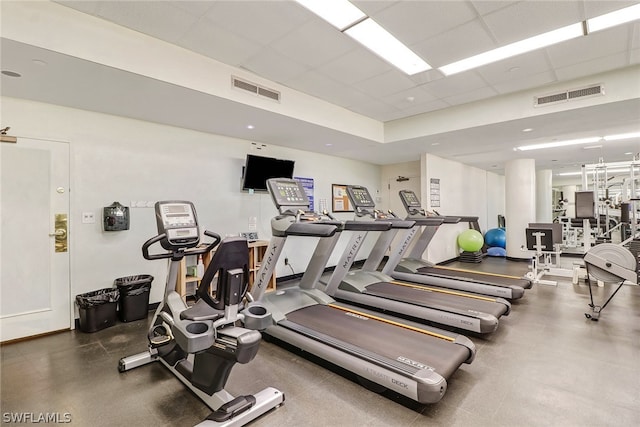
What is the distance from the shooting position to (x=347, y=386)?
239 centimetres

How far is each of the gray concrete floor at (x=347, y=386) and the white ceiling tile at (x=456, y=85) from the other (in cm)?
303

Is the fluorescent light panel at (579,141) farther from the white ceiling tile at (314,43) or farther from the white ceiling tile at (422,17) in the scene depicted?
the white ceiling tile at (314,43)

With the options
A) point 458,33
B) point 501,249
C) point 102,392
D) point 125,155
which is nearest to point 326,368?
point 102,392

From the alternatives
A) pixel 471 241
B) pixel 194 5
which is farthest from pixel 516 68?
pixel 471 241

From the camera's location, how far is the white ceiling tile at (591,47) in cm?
286

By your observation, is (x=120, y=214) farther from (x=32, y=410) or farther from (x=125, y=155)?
(x=32, y=410)

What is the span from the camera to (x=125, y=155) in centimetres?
396

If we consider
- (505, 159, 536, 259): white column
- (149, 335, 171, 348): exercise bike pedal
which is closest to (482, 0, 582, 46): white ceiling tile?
(149, 335, 171, 348): exercise bike pedal

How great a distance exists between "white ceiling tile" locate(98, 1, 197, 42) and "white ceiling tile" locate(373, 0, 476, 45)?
65.9 inches

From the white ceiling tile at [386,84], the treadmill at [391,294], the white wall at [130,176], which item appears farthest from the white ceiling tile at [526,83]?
the white wall at [130,176]

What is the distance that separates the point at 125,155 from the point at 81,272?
153 cm

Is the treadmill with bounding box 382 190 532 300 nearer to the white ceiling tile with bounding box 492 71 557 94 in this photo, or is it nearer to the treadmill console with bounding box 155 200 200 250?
the white ceiling tile with bounding box 492 71 557 94

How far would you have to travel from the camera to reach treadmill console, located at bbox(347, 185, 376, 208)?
14.4 ft

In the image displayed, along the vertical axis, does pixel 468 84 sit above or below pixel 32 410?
above
